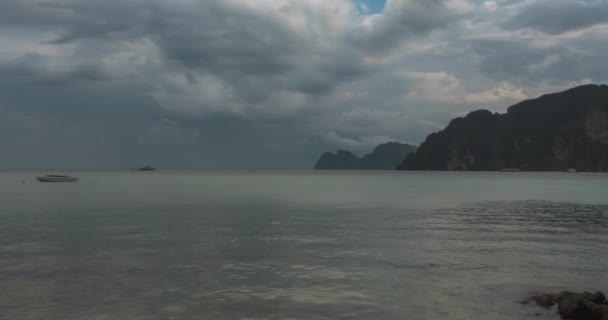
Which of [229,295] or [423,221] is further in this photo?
[423,221]

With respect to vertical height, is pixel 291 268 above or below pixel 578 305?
below

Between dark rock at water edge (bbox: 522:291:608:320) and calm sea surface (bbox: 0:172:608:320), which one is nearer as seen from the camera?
dark rock at water edge (bbox: 522:291:608:320)

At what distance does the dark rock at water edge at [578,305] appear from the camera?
1698cm

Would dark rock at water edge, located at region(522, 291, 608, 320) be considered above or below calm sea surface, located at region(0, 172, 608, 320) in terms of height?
above

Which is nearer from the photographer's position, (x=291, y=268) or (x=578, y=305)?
(x=578, y=305)

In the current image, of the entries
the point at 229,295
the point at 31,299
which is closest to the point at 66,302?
the point at 31,299

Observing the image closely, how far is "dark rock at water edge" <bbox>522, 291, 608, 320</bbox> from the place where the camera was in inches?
669

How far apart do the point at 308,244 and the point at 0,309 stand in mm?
20177

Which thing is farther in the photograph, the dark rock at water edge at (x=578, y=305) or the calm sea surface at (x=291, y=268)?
the calm sea surface at (x=291, y=268)

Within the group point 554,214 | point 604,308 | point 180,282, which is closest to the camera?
point 604,308

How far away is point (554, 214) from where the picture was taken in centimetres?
5862

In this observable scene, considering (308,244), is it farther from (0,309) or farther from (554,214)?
(554,214)

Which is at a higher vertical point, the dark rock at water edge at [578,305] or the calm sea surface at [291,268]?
the dark rock at water edge at [578,305]

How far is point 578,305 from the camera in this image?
1728 cm
